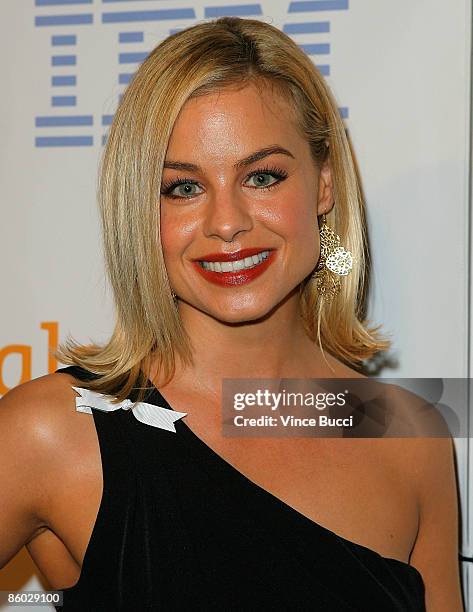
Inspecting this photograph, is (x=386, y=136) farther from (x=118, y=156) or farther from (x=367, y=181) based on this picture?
(x=118, y=156)

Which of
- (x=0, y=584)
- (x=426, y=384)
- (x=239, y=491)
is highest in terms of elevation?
(x=426, y=384)

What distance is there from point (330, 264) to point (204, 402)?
31 centimetres

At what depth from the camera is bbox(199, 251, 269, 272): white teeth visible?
53.8 inches

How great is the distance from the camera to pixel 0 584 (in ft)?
5.49

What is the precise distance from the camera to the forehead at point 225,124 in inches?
51.6

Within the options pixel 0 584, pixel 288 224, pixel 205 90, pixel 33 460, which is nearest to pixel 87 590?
pixel 33 460

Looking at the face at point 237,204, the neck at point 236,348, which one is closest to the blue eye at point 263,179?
the face at point 237,204

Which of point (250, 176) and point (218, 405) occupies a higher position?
point (250, 176)

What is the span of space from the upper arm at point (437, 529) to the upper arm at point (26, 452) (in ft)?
1.91

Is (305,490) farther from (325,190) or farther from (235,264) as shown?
(325,190)

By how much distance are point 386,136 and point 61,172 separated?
57 centimetres

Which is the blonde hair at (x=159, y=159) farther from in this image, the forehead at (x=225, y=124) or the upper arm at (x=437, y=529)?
the upper arm at (x=437, y=529)

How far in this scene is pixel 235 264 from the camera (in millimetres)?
1367

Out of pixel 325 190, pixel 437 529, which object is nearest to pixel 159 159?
pixel 325 190
